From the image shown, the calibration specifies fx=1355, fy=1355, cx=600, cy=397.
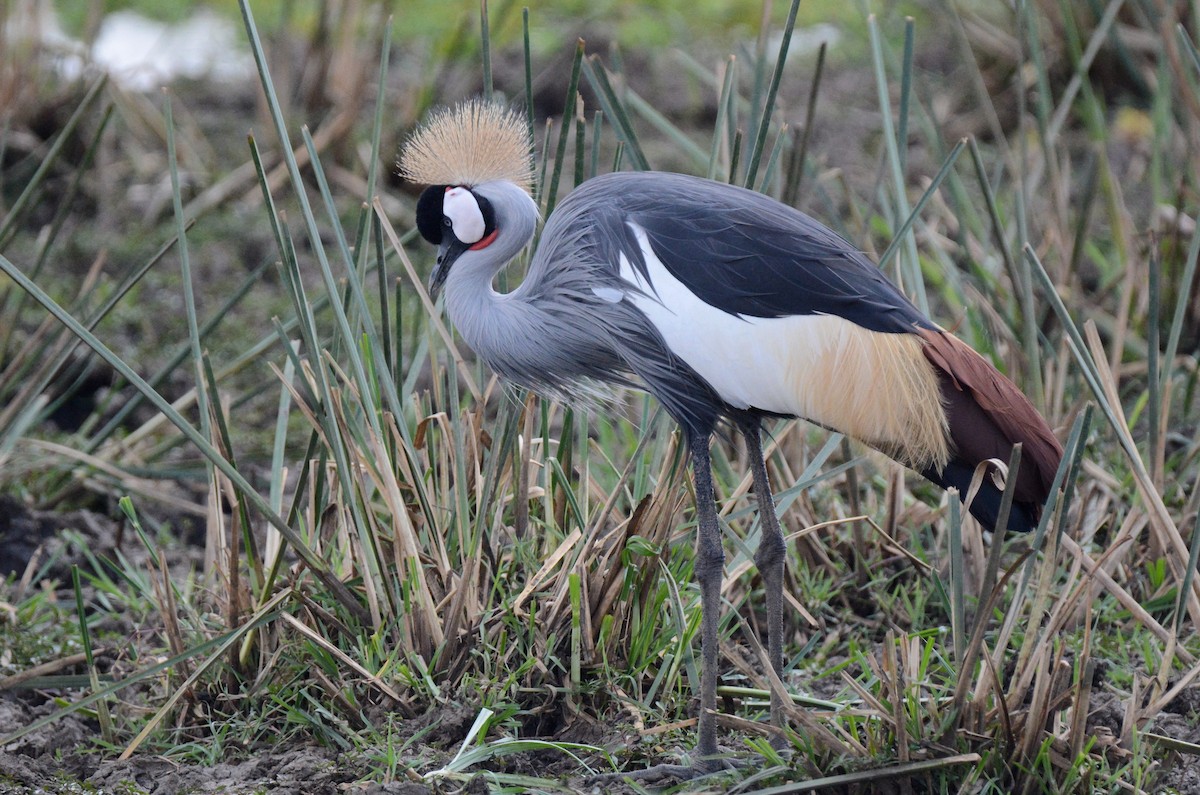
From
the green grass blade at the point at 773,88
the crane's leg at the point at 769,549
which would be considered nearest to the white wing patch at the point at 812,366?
the crane's leg at the point at 769,549

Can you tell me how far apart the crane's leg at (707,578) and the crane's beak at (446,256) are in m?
0.58

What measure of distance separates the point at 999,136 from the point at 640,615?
173 cm

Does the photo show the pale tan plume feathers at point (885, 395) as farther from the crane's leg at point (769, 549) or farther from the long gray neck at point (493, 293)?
the long gray neck at point (493, 293)

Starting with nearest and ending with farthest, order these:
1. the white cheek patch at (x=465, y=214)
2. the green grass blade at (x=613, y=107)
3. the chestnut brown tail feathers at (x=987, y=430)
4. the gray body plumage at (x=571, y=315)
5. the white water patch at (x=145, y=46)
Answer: the chestnut brown tail feathers at (x=987, y=430) → the gray body plumage at (x=571, y=315) → the white cheek patch at (x=465, y=214) → the green grass blade at (x=613, y=107) → the white water patch at (x=145, y=46)

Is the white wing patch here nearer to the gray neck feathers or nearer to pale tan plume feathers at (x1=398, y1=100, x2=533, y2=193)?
the gray neck feathers

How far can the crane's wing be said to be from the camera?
2271mm

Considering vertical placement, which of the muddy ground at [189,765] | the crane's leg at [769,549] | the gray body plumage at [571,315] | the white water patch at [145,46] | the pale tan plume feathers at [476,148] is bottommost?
the muddy ground at [189,765]

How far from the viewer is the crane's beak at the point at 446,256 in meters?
2.58

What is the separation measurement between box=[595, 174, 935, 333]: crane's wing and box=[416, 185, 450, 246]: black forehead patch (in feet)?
1.31

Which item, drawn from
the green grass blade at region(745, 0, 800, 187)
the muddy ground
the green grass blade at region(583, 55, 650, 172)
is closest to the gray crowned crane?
the green grass blade at region(745, 0, 800, 187)

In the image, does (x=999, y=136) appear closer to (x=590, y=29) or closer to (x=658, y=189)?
(x=658, y=189)

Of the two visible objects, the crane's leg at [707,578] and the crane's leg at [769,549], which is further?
the crane's leg at [769,549]

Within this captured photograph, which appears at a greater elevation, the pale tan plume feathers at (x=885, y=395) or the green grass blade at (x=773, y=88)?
the green grass blade at (x=773, y=88)

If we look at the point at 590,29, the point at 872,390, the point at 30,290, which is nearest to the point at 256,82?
the point at 590,29
